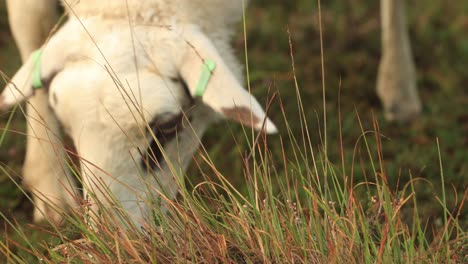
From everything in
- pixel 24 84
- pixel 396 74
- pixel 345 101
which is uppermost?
pixel 24 84

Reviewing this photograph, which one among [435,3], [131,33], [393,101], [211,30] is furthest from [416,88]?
[131,33]

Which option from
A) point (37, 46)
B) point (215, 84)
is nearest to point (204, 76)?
point (215, 84)

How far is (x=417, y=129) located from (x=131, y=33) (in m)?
2.53

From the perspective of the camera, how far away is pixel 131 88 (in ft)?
10.3

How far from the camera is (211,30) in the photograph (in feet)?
11.7

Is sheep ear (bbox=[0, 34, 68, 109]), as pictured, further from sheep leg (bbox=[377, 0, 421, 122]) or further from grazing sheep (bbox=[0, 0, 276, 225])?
sheep leg (bbox=[377, 0, 421, 122])

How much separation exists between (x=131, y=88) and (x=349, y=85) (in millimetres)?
2847

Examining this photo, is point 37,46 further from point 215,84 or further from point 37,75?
point 215,84

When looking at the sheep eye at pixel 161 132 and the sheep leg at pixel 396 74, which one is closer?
the sheep eye at pixel 161 132

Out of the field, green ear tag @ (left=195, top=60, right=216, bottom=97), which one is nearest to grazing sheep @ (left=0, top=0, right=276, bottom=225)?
green ear tag @ (left=195, top=60, right=216, bottom=97)

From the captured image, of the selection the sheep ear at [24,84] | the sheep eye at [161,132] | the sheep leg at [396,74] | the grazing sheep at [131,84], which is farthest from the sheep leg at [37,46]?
the sheep leg at [396,74]

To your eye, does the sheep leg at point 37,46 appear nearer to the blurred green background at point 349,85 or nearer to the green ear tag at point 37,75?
the blurred green background at point 349,85

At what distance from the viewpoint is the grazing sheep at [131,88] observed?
10.3 ft

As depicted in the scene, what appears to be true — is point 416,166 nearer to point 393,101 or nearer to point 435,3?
point 393,101
